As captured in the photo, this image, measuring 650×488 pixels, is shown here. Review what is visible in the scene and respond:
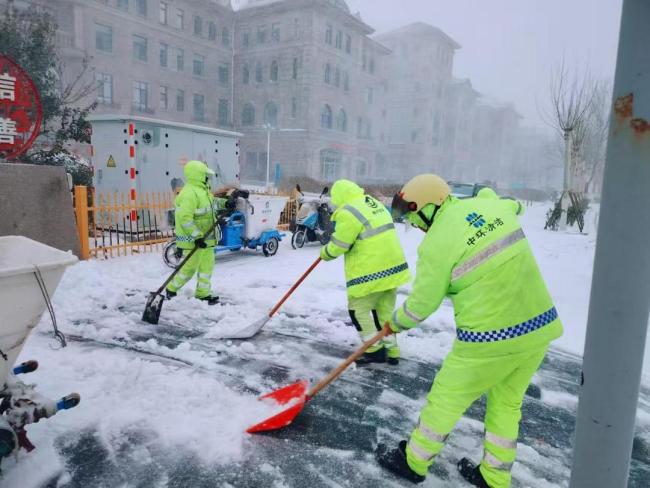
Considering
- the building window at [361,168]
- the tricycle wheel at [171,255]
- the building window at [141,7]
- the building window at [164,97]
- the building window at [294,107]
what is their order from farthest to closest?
the building window at [361,168] < the building window at [294,107] < the building window at [164,97] < the building window at [141,7] < the tricycle wheel at [171,255]

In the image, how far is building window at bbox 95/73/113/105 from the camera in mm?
29531

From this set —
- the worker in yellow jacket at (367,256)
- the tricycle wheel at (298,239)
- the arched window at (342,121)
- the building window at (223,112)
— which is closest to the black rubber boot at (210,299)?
the worker in yellow jacket at (367,256)

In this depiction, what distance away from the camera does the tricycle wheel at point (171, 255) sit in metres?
7.61

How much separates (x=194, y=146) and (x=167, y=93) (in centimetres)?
2577

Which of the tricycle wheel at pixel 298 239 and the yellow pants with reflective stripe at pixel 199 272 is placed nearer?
the yellow pants with reflective stripe at pixel 199 272

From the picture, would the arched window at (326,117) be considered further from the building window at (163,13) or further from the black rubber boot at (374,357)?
the black rubber boot at (374,357)

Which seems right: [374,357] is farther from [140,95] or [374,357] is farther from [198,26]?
[198,26]

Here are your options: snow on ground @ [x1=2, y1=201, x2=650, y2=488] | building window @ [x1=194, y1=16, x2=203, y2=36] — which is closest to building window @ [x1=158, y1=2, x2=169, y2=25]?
building window @ [x1=194, y1=16, x2=203, y2=36]

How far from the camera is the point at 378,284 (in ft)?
13.0

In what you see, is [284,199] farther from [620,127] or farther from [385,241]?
[620,127]

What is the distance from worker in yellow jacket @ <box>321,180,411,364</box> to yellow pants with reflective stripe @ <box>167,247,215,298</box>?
2103 mm

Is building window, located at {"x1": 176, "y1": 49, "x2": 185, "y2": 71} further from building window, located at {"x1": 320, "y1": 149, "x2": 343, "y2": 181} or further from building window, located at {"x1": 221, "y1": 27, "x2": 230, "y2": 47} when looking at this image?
building window, located at {"x1": 320, "y1": 149, "x2": 343, "y2": 181}

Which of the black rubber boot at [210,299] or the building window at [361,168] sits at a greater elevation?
the building window at [361,168]

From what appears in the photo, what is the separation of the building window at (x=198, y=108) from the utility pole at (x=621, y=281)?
37.5 m
